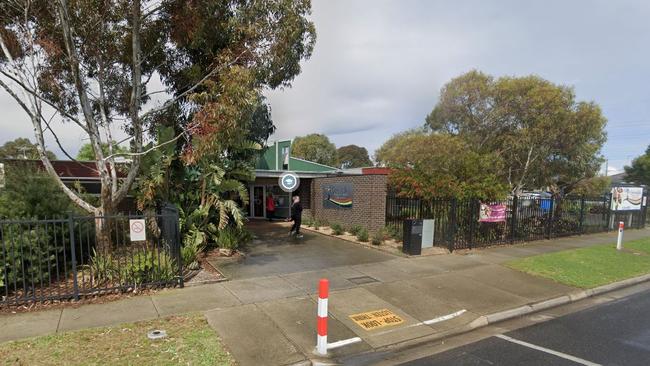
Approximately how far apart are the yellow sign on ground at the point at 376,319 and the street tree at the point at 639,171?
47.5m

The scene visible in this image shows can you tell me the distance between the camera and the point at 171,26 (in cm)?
882

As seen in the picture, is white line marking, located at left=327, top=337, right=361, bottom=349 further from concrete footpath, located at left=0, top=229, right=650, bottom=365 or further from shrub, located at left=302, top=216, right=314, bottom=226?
shrub, located at left=302, top=216, right=314, bottom=226

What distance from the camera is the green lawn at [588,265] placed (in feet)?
26.7

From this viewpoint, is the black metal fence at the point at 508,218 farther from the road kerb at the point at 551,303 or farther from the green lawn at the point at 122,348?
the green lawn at the point at 122,348

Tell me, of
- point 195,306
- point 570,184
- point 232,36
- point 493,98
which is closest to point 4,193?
point 195,306

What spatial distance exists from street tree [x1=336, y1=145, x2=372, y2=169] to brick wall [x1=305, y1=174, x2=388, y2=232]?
50.8 meters

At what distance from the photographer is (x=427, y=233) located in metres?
11.0

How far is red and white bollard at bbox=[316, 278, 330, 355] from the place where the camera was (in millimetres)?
4316

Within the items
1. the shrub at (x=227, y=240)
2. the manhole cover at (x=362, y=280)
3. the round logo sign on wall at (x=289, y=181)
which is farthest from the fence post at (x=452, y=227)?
the round logo sign on wall at (x=289, y=181)

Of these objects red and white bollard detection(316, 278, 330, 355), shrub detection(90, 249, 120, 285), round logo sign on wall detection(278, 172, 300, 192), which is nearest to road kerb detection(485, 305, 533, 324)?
red and white bollard detection(316, 278, 330, 355)

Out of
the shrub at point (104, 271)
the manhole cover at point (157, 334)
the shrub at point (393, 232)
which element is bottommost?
the shrub at point (393, 232)

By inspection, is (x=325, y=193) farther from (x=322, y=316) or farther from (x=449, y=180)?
(x=322, y=316)

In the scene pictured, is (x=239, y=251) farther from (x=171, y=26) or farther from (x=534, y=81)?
(x=534, y=81)

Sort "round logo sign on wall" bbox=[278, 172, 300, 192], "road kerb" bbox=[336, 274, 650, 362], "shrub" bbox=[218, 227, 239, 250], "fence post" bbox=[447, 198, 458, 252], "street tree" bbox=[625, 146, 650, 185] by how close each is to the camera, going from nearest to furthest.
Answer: "road kerb" bbox=[336, 274, 650, 362]
"shrub" bbox=[218, 227, 239, 250]
"fence post" bbox=[447, 198, 458, 252]
"round logo sign on wall" bbox=[278, 172, 300, 192]
"street tree" bbox=[625, 146, 650, 185]
